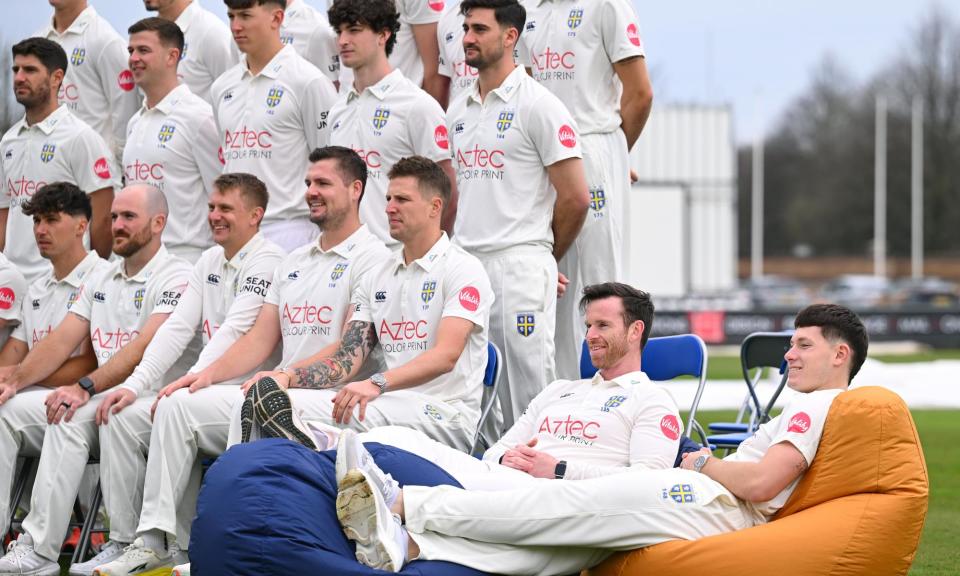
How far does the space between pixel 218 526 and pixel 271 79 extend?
11.7ft

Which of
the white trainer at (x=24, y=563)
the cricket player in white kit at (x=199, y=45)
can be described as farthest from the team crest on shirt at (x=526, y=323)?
the cricket player in white kit at (x=199, y=45)

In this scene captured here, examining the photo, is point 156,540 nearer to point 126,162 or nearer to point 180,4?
point 126,162

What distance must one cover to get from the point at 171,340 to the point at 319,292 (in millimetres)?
906

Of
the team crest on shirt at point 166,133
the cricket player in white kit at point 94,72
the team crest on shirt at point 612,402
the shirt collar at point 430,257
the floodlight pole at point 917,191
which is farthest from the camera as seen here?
the floodlight pole at point 917,191

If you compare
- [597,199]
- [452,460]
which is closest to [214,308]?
[452,460]

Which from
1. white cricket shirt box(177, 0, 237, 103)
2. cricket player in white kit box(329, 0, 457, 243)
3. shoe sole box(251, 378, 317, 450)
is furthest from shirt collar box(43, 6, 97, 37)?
shoe sole box(251, 378, 317, 450)

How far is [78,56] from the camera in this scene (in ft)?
29.2

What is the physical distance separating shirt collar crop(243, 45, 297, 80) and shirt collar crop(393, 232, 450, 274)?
1724 millimetres

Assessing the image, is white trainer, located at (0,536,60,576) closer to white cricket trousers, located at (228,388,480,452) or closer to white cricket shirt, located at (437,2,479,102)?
white cricket trousers, located at (228,388,480,452)

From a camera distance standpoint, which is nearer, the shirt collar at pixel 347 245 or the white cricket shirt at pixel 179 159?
the shirt collar at pixel 347 245

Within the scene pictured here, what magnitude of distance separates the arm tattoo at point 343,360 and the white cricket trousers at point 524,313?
0.77m

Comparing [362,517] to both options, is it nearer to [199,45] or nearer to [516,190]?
[516,190]

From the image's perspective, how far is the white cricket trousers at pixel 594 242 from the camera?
762 centimetres

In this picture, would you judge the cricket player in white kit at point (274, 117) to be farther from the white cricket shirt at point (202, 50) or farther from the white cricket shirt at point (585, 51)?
the white cricket shirt at point (585, 51)
